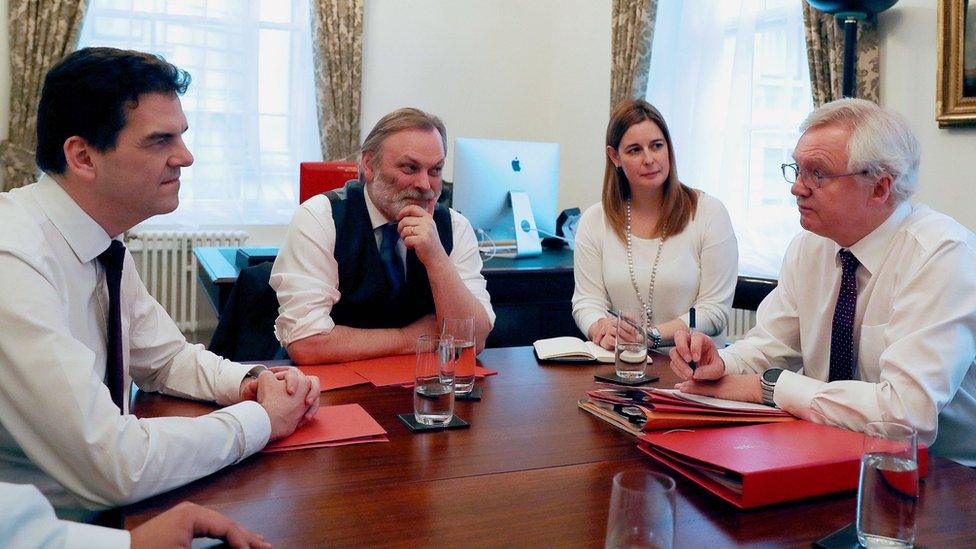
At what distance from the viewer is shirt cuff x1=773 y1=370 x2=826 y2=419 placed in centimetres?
154

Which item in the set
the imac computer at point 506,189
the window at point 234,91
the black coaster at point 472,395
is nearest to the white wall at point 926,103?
the imac computer at point 506,189

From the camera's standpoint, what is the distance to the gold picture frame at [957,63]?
3.27 meters

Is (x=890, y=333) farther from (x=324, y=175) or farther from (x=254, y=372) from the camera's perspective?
(x=324, y=175)

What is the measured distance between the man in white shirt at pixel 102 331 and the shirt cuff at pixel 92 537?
15 cm

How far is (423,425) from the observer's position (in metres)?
1.51

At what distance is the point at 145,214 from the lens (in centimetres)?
154

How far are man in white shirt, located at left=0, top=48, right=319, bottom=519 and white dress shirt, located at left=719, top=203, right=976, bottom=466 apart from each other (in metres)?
1.01

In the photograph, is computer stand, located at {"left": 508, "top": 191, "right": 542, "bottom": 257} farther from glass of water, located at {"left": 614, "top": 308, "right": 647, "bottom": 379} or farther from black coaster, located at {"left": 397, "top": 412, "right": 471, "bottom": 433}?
black coaster, located at {"left": 397, "top": 412, "right": 471, "bottom": 433}

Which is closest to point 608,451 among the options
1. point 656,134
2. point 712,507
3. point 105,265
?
point 712,507

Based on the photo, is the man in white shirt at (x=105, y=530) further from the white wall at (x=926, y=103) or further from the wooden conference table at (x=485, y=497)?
the white wall at (x=926, y=103)

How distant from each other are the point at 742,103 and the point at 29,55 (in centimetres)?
414

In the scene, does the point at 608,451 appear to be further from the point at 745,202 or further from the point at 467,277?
the point at 745,202

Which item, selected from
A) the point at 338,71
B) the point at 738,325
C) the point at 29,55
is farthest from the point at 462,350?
the point at 29,55

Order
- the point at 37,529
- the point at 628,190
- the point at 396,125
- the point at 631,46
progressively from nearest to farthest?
the point at 37,529, the point at 396,125, the point at 628,190, the point at 631,46
